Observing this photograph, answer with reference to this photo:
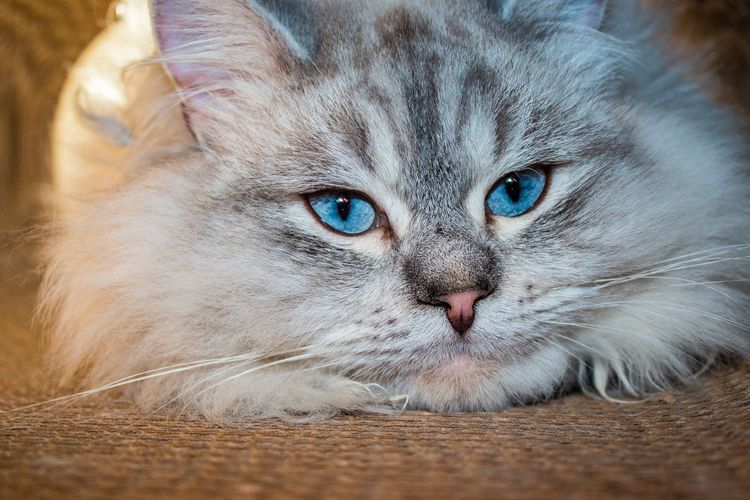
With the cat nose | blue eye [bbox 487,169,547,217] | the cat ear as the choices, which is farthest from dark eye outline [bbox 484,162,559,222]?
the cat ear

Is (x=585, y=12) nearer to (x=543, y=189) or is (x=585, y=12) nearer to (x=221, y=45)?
(x=543, y=189)

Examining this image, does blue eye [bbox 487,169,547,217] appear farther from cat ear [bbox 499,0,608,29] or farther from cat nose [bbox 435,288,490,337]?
cat ear [bbox 499,0,608,29]

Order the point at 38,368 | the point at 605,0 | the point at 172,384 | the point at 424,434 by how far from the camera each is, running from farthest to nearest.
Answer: the point at 38,368 → the point at 605,0 → the point at 172,384 → the point at 424,434

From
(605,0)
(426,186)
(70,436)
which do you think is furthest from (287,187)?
(605,0)

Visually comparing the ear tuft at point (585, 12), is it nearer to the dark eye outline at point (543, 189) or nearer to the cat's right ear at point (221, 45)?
the dark eye outline at point (543, 189)

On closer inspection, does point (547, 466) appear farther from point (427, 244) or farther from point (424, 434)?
point (427, 244)
